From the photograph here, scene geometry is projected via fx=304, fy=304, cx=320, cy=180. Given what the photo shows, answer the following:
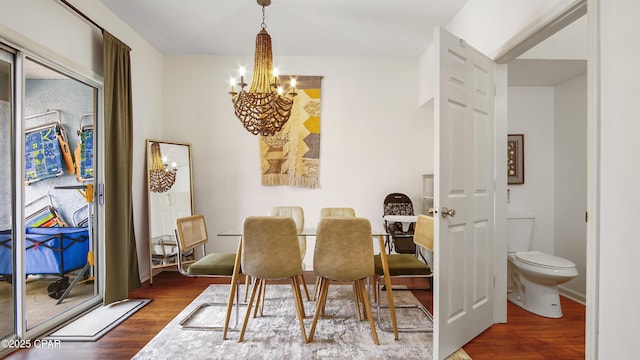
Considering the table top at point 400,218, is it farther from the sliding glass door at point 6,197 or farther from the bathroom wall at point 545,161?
the sliding glass door at point 6,197

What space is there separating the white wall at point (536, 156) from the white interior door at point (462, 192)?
4.01 ft

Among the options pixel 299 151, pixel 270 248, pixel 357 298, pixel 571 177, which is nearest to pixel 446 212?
pixel 357 298

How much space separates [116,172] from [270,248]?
1848 millimetres

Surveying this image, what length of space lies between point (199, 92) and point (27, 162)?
211cm

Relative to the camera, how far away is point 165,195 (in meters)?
3.68

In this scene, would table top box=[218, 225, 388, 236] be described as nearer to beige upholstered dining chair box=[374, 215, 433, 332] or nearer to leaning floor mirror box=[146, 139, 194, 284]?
beige upholstered dining chair box=[374, 215, 433, 332]

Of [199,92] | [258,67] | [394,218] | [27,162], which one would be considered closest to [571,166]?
[394,218]

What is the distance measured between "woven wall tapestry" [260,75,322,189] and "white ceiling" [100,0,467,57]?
1.82 ft

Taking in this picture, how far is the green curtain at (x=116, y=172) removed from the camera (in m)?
2.79

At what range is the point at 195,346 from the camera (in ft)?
6.97

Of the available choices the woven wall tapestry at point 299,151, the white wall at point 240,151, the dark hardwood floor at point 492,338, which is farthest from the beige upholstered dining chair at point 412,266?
→ the woven wall tapestry at point 299,151

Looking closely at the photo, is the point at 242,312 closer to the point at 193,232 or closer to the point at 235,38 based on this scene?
the point at 193,232
